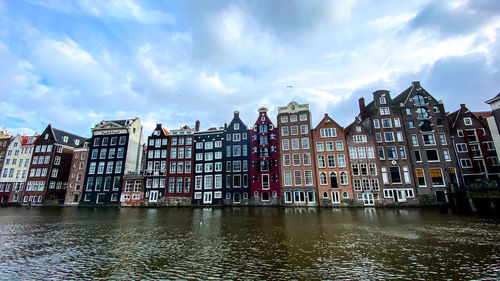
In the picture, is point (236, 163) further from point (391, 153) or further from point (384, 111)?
point (384, 111)

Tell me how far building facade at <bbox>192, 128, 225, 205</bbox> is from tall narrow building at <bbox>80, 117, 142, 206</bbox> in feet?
64.4

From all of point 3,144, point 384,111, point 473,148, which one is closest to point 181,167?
point 384,111

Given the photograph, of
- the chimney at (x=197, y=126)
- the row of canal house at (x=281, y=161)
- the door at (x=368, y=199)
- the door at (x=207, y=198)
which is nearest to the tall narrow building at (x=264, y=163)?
the row of canal house at (x=281, y=161)

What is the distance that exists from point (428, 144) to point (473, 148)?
Result: 26.2 feet

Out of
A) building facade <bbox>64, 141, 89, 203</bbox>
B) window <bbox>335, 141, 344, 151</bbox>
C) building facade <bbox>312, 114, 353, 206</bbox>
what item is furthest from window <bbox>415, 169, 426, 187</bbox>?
building facade <bbox>64, 141, 89, 203</bbox>

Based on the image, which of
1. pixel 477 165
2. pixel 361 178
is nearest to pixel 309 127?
pixel 361 178

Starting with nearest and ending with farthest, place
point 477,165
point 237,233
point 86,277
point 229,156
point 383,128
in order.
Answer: point 86,277 < point 237,233 < point 477,165 < point 383,128 < point 229,156

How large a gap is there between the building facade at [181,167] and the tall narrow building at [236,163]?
9.09m

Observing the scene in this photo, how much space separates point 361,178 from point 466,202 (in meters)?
16.1

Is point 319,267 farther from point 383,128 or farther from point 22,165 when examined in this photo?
point 22,165

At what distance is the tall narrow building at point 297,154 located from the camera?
48875 millimetres

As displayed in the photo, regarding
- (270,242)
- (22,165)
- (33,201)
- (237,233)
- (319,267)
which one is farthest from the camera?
(22,165)

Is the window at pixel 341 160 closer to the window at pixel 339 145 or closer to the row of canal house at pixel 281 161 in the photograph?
the row of canal house at pixel 281 161

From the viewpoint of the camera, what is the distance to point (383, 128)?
49.6 meters
